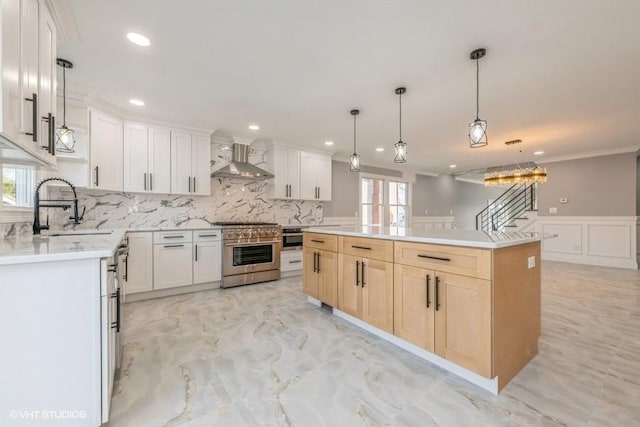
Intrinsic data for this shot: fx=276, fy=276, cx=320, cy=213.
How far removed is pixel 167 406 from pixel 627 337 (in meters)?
3.81

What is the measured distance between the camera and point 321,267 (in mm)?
3152

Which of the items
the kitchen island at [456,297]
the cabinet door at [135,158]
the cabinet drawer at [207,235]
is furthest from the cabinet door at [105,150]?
the kitchen island at [456,297]

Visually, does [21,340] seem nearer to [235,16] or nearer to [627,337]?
[235,16]

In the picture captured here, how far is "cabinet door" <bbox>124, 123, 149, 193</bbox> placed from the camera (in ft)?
12.1

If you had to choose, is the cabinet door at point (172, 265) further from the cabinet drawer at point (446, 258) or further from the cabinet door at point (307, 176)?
the cabinet drawer at point (446, 258)

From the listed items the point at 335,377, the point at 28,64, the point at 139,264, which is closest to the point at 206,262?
the point at 139,264

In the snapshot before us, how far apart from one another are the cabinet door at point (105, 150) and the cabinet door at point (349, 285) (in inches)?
120

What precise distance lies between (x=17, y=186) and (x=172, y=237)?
1669mm

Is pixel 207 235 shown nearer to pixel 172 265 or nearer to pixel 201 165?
pixel 172 265

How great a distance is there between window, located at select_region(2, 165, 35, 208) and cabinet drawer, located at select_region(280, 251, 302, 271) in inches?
124

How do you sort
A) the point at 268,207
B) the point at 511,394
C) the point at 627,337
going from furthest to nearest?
1. the point at 268,207
2. the point at 627,337
3. the point at 511,394

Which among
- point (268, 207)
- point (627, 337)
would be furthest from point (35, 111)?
point (627, 337)

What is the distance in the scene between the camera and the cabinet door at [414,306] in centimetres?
203

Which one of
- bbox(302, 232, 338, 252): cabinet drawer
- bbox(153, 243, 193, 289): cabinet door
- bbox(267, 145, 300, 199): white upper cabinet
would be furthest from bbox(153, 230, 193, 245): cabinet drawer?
bbox(302, 232, 338, 252): cabinet drawer
